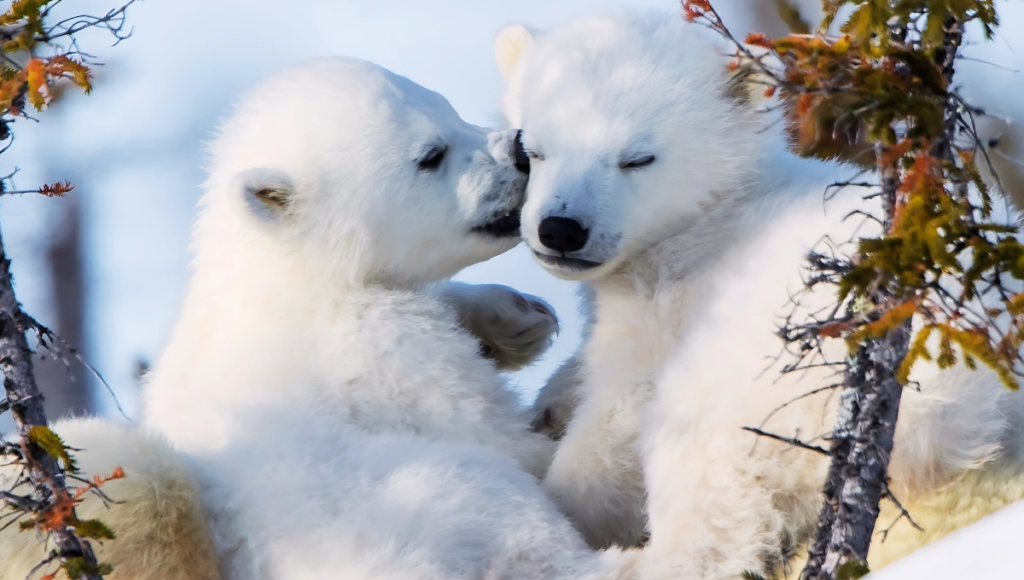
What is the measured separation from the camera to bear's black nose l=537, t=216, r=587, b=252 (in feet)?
10.0

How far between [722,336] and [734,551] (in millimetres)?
576

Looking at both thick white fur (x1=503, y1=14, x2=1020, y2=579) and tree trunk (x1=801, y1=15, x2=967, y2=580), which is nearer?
tree trunk (x1=801, y1=15, x2=967, y2=580)

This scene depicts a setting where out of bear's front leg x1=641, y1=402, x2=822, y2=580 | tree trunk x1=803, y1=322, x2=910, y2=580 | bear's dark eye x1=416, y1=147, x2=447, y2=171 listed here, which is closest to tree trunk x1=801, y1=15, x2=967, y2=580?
tree trunk x1=803, y1=322, x2=910, y2=580

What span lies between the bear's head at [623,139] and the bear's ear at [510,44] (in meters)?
0.27

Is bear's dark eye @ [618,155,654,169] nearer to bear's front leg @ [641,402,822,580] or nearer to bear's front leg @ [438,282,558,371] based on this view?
bear's front leg @ [438,282,558,371]

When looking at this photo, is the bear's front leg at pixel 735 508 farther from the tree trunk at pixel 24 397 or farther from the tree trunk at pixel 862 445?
the tree trunk at pixel 24 397

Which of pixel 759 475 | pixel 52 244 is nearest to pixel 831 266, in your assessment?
pixel 759 475

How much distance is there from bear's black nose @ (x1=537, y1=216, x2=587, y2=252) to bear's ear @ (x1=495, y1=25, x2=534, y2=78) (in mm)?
1065

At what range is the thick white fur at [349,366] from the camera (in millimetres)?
2551

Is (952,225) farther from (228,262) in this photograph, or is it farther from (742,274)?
(228,262)

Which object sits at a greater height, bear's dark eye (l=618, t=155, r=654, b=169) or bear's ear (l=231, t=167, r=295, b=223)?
bear's dark eye (l=618, t=155, r=654, b=169)

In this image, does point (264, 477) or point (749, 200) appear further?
point (749, 200)

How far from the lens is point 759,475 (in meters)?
2.43

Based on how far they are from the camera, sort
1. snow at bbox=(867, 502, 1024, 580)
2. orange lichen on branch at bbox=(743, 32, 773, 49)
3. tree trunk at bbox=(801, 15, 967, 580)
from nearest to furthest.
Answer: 1. snow at bbox=(867, 502, 1024, 580)
2. tree trunk at bbox=(801, 15, 967, 580)
3. orange lichen on branch at bbox=(743, 32, 773, 49)
